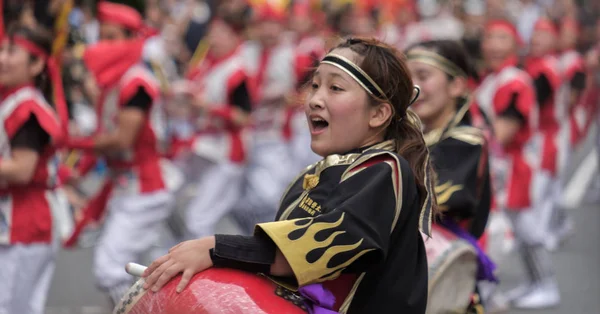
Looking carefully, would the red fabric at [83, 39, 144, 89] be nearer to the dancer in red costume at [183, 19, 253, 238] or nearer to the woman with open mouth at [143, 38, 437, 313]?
the dancer in red costume at [183, 19, 253, 238]

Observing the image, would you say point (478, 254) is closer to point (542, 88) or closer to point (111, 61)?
point (111, 61)

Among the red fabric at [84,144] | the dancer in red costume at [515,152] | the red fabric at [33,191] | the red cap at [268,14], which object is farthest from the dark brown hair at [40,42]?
the red cap at [268,14]

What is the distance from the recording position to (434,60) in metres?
4.90

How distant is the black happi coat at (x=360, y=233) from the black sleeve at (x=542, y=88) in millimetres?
6701

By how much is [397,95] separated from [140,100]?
12.4 feet

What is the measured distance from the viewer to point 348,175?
3.03m

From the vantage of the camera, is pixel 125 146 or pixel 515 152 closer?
pixel 125 146

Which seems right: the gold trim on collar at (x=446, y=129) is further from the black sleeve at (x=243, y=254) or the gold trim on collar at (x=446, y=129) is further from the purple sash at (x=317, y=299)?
the black sleeve at (x=243, y=254)

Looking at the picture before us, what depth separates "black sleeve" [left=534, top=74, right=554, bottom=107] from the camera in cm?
963

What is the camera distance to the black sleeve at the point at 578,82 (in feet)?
40.3

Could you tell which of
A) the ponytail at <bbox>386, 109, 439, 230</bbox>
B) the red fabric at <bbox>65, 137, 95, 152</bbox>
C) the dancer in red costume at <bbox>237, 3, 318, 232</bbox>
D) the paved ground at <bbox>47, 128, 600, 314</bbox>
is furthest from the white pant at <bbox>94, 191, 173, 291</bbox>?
the ponytail at <bbox>386, 109, 439, 230</bbox>

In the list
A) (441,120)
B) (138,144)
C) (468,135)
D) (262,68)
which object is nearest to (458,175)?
(468,135)

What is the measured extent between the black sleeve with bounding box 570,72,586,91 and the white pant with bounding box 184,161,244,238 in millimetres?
5062

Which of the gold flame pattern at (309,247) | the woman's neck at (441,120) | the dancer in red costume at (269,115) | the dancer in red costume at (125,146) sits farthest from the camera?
the dancer in red costume at (269,115)
